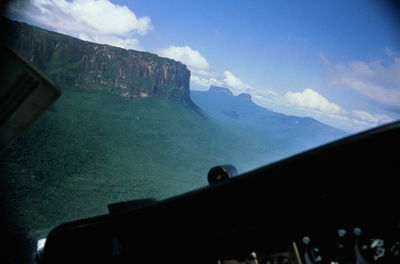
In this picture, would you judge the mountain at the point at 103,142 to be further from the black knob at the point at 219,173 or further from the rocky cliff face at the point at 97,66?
the black knob at the point at 219,173

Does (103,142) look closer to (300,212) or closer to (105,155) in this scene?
(105,155)

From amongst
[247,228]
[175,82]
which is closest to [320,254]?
[247,228]

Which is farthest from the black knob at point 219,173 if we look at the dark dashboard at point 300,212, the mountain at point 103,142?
the mountain at point 103,142

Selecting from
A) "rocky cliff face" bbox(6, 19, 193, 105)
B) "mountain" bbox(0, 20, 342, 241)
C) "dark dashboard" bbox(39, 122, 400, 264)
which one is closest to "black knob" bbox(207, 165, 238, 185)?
"dark dashboard" bbox(39, 122, 400, 264)

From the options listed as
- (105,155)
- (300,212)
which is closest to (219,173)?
(300,212)

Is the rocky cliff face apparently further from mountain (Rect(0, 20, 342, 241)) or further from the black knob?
the black knob

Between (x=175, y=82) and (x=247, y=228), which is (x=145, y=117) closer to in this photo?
(x=175, y=82)
